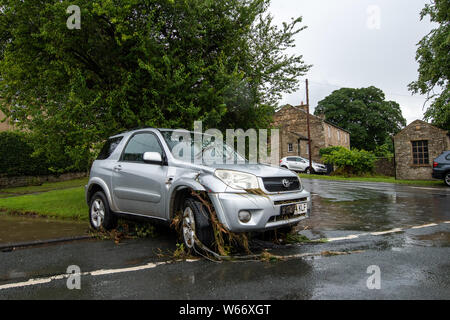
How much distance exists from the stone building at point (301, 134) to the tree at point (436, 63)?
19.4 metres

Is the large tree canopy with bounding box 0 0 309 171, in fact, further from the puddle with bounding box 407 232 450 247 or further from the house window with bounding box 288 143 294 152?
the house window with bounding box 288 143 294 152

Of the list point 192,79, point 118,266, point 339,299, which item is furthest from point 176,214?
point 192,79

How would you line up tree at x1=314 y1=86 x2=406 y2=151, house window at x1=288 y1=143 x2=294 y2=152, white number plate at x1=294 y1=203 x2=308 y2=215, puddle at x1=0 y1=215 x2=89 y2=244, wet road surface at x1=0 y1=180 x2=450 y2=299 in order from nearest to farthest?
1. wet road surface at x1=0 y1=180 x2=450 y2=299
2. white number plate at x1=294 y1=203 x2=308 y2=215
3. puddle at x1=0 y1=215 x2=89 y2=244
4. house window at x1=288 y1=143 x2=294 y2=152
5. tree at x1=314 y1=86 x2=406 y2=151

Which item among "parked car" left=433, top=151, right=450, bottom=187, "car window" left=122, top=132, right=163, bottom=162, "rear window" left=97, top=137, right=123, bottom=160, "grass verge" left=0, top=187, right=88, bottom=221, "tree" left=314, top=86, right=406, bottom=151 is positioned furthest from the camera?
"tree" left=314, top=86, right=406, bottom=151

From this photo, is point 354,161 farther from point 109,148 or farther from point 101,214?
point 101,214

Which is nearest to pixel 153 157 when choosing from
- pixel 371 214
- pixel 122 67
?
pixel 122 67

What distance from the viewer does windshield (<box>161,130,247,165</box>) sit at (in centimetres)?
505

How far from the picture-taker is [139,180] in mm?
5273

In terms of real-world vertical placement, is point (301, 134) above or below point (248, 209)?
above

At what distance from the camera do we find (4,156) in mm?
18906

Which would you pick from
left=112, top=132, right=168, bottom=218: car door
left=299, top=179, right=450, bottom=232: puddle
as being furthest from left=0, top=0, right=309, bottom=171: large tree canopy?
left=299, top=179, right=450, bottom=232: puddle

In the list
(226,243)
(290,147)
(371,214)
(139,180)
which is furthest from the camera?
(290,147)

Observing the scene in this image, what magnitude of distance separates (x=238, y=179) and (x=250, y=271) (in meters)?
1.18

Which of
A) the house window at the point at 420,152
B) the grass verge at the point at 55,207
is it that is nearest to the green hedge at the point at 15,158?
the grass verge at the point at 55,207
